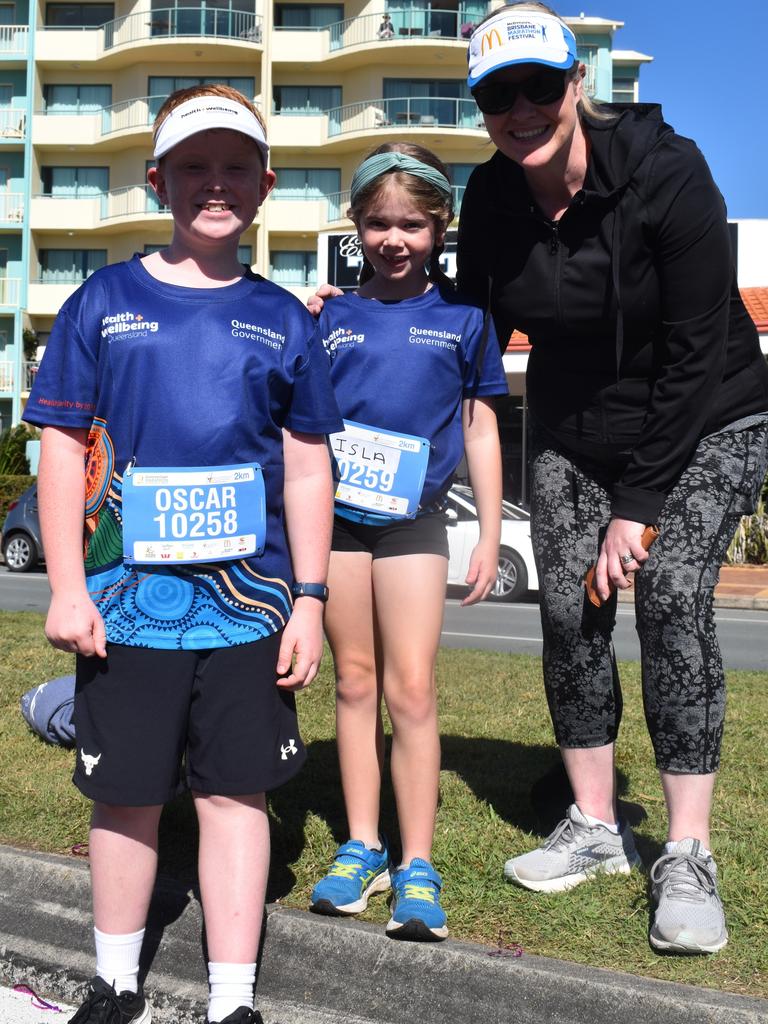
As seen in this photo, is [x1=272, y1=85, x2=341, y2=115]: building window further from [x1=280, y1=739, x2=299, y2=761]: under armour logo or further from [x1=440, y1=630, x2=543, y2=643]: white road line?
A: [x1=280, y1=739, x2=299, y2=761]: under armour logo

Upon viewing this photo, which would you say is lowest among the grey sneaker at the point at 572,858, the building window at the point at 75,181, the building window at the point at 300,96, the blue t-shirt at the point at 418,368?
the grey sneaker at the point at 572,858

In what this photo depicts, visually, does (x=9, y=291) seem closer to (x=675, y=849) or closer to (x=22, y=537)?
(x=22, y=537)

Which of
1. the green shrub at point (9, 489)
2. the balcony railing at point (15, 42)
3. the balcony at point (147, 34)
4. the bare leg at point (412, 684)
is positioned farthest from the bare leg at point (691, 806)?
the balcony railing at point (15, 42)

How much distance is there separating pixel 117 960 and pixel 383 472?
1448 millimetres

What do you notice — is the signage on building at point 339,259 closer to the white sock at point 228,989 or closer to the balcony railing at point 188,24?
the balcony railing at point 188,24

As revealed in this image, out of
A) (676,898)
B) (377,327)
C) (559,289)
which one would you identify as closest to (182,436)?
(377,327)

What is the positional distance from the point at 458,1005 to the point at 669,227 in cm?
203

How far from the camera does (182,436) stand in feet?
9.35

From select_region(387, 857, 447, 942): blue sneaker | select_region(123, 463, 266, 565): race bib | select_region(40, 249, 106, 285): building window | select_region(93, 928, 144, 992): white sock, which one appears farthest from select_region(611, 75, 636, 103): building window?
select_region(93, 928, 144, 992): white sock

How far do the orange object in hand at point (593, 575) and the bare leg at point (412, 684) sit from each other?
0.42 metres

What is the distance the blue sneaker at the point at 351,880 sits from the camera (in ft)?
10.7

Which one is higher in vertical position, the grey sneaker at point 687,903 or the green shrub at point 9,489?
the grey sneaker at point 687,903

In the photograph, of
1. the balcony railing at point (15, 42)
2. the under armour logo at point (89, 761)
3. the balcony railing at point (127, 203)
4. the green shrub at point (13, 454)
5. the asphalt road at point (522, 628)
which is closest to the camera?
the under armour logo at point (89, 761)

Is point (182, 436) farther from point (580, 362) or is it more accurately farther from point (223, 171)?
point (580, 362)
